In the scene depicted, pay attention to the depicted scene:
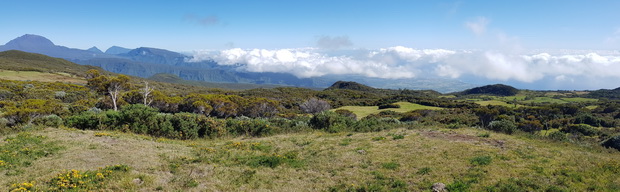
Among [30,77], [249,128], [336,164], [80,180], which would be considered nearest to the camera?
[80,180]

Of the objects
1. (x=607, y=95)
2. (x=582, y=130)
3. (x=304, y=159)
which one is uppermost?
(x=607, y=95)

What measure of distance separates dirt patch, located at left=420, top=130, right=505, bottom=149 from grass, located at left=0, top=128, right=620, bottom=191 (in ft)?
0.18

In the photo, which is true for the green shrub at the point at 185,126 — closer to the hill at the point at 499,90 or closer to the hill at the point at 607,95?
the hill at the point at 607,95

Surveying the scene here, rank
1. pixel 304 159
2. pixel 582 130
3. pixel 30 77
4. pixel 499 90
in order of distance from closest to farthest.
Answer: pixel 304 159
pixel 582 130
pixel 30 77
pixel 499 90

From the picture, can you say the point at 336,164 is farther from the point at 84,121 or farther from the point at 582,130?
the point at 582,130

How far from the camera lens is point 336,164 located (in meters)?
11.2

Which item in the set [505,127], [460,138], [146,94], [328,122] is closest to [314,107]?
[146,94]

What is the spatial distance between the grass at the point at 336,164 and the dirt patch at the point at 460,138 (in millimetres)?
54

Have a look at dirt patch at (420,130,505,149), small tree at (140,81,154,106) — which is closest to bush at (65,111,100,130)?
dirt patch at (420,130,505,149)

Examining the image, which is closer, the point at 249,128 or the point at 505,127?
the point at 505,127

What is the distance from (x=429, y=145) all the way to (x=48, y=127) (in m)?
19.4

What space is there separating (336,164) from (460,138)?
7.90 m

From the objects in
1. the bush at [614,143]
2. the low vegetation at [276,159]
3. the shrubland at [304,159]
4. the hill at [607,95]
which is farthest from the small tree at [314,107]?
the hill at [607,95]

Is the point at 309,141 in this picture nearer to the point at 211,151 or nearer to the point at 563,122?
the point at 211,151
